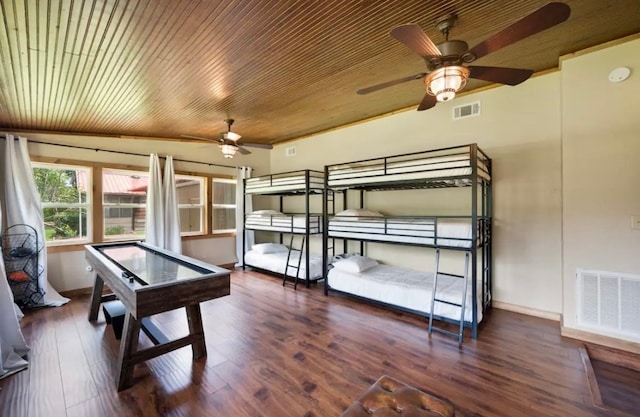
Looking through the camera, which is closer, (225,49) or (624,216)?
(225,49)

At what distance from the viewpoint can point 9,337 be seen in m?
2.41

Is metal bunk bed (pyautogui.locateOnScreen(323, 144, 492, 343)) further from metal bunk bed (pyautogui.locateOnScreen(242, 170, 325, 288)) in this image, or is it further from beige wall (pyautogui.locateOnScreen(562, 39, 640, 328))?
beige wall (pyautogui.locateOnScreen(562, 39, 640, 328))

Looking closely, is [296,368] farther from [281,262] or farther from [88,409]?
[281,262]

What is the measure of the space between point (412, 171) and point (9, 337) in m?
4.24

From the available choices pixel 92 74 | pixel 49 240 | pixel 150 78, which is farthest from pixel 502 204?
pixel 49 240

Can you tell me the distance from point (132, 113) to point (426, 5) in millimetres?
3749

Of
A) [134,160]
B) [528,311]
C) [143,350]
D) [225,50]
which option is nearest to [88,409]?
[143,350]

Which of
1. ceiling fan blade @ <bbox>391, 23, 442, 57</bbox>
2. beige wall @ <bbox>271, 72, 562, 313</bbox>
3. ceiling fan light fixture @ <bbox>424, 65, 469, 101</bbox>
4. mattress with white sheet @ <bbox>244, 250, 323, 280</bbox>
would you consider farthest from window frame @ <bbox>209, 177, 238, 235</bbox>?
ceiling fan blade @ <bbox>391, 23, 442, 57</bbox>

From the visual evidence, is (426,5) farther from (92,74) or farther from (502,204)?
(92,74)

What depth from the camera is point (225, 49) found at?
2322mm

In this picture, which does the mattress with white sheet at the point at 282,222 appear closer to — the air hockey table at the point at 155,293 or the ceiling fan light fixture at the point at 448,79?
the air hockey table at the point at 155,293

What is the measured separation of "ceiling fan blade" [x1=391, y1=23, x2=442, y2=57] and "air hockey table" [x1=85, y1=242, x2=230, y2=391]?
2.11m

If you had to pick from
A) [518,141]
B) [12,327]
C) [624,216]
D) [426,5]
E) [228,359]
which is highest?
[426,5]

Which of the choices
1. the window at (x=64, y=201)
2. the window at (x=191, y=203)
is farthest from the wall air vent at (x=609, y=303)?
the window at (x=64, y=201)
